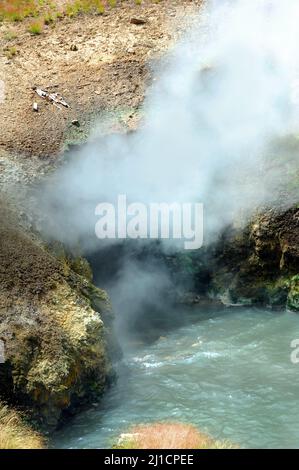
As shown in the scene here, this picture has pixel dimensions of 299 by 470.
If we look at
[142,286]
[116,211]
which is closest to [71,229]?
[116,211]

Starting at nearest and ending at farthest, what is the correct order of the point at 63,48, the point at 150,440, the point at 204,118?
the point at 150,440
the point at 204,118
the point at 63,48

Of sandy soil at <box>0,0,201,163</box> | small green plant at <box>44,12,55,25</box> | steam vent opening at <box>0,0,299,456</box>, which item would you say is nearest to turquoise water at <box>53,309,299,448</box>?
steam vent opening at <box>0,0,299,456</box>

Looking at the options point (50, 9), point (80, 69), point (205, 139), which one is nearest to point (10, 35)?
point (50, 9)

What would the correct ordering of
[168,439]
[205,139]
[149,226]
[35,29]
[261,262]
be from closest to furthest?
[168,439] → [261,262] → [149,226] → [205,139] → [35,29]

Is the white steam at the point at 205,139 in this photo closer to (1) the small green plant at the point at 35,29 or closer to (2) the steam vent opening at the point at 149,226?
(2) the steam vent opening at the point at 149,226

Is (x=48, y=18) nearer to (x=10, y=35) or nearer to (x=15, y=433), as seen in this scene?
(x=10, y=35)
